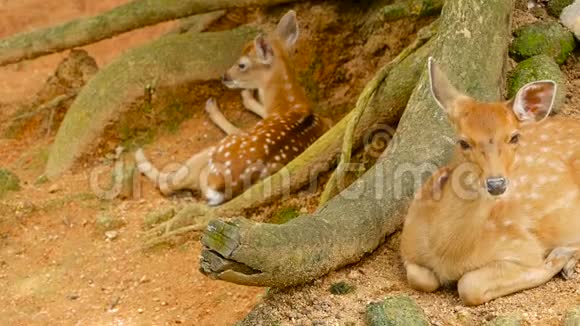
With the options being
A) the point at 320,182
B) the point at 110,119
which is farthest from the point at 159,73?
the point at 320,182

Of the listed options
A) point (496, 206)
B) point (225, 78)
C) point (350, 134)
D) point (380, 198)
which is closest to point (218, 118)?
point (225, 78)

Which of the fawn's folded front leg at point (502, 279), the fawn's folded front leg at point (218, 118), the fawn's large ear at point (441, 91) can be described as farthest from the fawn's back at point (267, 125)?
the fawn's folded front leg at point (502, 279)

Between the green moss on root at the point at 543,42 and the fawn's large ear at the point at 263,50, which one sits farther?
the fawn's large ear at the point at 263,50

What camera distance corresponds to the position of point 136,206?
22.8 ft

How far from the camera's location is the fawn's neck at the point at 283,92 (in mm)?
7828

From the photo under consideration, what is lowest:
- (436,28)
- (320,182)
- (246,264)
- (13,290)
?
(13,290)

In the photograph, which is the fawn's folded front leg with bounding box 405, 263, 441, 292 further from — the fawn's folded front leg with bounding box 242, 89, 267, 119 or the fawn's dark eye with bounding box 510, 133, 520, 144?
the fawn's folded front leg with bounding box 242, 89, 267, 119

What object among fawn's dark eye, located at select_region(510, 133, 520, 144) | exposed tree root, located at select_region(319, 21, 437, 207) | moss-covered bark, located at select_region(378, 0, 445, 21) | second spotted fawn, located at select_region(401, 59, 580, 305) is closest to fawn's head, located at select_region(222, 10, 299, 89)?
moss-covered bark, located at select_region(378, 0, 445, 21)

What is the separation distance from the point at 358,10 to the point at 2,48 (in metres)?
2.70

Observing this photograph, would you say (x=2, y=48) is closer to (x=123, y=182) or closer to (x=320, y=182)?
(x=123, y=182)

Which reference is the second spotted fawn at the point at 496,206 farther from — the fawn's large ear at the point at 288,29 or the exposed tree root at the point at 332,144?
the fawn's large ear at the point at 288,29

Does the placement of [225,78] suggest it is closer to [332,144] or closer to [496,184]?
[332,144]

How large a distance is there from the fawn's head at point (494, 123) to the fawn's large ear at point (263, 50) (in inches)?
132

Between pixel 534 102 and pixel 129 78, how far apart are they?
3.85 meters
